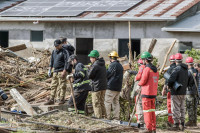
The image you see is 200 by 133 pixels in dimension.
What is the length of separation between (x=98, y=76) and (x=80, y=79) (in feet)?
1.84

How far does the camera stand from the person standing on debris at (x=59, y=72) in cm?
1389

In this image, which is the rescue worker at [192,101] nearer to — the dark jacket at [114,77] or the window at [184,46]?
the dark jacket at [114,77]

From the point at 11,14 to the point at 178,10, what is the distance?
8.75m

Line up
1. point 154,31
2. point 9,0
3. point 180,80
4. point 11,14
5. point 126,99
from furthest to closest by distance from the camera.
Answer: point 9,0
point 11,14
point 154,31
point 126,99
point 180,80

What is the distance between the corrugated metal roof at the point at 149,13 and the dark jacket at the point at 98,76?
9.19 m

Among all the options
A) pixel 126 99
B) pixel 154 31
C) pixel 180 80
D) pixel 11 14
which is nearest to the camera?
pixel 180 80

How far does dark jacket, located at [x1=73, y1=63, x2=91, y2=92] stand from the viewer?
12656 millimetres

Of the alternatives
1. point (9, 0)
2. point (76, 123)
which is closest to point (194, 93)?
point (76, 123)

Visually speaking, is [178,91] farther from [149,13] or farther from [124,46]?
[124,46]

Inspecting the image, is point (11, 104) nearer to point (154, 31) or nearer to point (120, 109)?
point (120, 109)

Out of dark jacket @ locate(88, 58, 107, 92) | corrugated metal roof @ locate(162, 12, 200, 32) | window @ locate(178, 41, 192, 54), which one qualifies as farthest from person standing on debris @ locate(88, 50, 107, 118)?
window @ locate(178, 41, 192, 54)

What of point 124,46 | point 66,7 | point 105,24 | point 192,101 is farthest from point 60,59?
point 66,7

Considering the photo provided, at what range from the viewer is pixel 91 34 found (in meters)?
23.8

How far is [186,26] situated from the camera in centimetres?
2156
